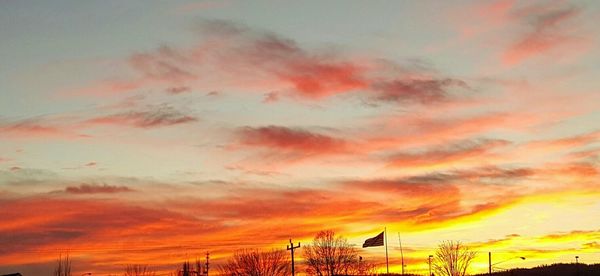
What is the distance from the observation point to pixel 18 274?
154000 millimetres

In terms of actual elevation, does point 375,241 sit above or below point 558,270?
above

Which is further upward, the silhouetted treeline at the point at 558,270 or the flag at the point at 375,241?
the flag at the point at 375,241

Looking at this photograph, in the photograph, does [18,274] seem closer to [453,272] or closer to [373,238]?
[373,238]

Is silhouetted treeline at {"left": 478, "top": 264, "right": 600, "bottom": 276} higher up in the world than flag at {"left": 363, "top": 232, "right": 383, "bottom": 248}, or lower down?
lower down

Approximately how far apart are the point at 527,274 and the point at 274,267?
85.2 meters

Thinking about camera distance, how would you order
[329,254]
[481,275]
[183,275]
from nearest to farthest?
[329,254] → [183,275] → [481,275]

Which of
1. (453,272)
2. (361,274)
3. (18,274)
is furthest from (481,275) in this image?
(18,274)

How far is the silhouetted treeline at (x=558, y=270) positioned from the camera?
18350 cm

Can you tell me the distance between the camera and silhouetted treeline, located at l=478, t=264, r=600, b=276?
602 ft

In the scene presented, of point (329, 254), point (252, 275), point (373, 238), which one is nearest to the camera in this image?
point (373, 238)

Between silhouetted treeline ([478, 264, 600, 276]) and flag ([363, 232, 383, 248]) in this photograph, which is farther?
silhouetted treeline ([478, 264, 600, 276])

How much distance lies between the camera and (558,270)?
18938cm

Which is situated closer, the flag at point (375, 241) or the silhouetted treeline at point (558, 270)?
the flag at point (375, 241)

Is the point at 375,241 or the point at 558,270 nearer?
the point at 375,241
